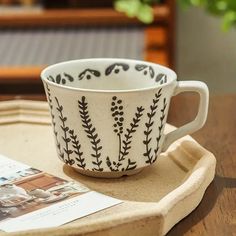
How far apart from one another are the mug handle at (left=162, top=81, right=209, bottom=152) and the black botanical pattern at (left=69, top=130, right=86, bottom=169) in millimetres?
90

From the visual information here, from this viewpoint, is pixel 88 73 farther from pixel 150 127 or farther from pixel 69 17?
pixel 69 17

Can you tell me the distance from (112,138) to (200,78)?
4.42ft

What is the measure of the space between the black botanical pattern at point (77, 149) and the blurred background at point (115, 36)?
79 cm

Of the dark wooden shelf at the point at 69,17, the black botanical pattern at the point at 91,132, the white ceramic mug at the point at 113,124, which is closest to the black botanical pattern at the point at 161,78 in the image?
the white ceramic mug at the point at 113,124

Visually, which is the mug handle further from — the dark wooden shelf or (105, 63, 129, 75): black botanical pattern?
the dark wooden shelf

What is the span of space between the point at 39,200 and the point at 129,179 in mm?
105

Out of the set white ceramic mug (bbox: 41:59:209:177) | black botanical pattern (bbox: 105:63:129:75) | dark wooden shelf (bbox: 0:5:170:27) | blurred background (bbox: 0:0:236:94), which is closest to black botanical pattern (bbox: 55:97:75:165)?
white ceramic mug (bbox: 41:59:209:177)

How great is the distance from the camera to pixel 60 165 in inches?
26.3

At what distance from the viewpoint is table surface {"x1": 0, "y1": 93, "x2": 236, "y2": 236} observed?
559mm

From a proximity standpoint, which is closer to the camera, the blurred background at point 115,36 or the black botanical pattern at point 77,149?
the black botanical pattern at point 77,149

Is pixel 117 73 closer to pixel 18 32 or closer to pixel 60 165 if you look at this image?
pixel 60 165

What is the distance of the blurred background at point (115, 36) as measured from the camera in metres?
1.49

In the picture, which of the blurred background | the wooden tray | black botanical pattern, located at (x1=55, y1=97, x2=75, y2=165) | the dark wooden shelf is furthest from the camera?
the dark wooden shelf

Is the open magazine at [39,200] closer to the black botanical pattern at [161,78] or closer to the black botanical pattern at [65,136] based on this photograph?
the black botanical pattern at [65,136]
